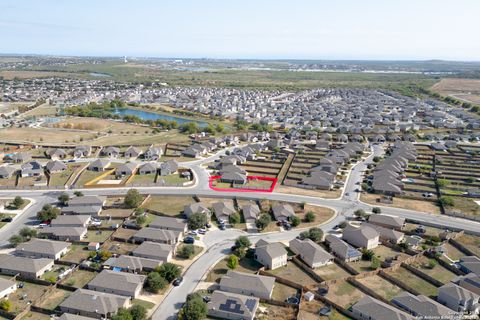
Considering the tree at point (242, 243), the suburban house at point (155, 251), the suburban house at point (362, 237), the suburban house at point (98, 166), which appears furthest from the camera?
the suburban house at point (98, 166)

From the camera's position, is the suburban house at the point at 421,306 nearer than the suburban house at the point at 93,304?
Yes

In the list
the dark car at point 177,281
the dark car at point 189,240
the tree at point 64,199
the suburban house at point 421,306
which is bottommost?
the dark car at point 177,281

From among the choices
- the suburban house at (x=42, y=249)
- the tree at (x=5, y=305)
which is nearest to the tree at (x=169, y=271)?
the suburban house at (x=42, y=249)

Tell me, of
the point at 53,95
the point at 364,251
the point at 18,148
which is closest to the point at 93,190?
the point at 18,148

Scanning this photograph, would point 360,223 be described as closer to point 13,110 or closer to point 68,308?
point 68,308

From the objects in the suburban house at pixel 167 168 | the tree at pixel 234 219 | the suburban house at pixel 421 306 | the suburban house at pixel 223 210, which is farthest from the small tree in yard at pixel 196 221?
the suburban house at pixel 421 306

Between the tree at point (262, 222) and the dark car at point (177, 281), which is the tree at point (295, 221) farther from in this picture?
the dark car at point (177, 281)

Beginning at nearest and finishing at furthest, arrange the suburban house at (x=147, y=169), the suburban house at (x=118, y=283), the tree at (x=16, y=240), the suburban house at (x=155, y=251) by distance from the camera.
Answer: the suburban house at (x=118, y=283), the suburban house at (x=155, y=251), the tree at (x=16, y=240), the suburban house at (x=147, y=169)

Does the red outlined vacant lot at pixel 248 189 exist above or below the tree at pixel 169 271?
below
